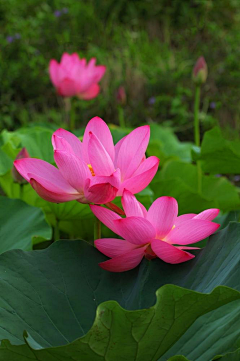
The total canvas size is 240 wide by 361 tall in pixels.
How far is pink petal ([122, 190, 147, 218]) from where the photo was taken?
2.07 ft

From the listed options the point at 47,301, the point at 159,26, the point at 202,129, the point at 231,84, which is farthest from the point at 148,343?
the point at 159,26

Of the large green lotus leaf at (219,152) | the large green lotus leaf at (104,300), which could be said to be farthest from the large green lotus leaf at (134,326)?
the large green lotus leaf at (219,152)

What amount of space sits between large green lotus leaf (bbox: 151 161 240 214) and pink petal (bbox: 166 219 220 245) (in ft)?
2.31

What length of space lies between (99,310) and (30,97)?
3709 mm

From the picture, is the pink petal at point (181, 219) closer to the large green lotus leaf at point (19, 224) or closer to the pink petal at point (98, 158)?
the pink petal at point (98, 158)

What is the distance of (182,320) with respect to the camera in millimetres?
556

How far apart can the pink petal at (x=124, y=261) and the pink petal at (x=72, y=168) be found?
0.36 ft

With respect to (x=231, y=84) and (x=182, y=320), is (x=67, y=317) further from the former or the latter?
(x=231, y=84)

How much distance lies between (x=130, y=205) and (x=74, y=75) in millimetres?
1230

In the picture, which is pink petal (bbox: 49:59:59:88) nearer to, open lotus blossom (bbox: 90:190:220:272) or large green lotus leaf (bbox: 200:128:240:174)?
large green lotus leaf (bbox: 200:128:240:174)

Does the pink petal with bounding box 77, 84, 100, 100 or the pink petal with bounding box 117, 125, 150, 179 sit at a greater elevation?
the pink petal with bounding box 117, 125, 150, 179

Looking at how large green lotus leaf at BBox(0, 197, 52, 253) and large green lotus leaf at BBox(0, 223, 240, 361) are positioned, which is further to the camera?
large green lotus leaf at BBox(0, 197, 52, 253)

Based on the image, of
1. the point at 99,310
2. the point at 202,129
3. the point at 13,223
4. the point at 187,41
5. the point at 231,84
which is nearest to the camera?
the point at 99,310

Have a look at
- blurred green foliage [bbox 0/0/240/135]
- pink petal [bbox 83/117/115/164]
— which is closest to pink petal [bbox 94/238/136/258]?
pink petal [bbox 83/117/115/164]
